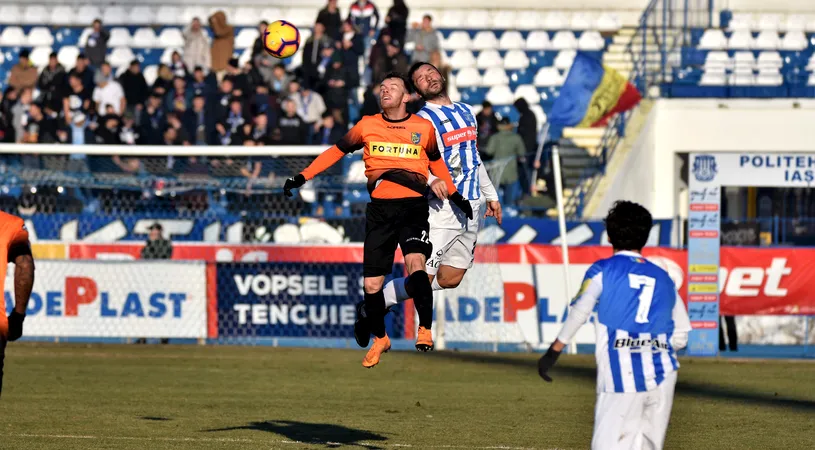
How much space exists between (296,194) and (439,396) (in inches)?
286

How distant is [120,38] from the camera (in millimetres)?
25906

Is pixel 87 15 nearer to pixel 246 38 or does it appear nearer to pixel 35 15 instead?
pixel 35 15

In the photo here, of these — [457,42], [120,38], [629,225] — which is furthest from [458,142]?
[120,38]

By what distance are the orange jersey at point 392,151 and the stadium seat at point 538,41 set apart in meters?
16.5

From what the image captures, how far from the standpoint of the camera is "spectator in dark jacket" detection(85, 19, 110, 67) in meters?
24.3

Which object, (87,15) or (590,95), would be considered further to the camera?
(87,15)

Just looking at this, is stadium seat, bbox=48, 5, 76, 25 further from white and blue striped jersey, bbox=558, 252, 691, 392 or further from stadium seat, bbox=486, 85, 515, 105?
white and blue striped jersey, bbox=558, 252, 691, 392

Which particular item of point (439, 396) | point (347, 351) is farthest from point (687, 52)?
point (439, 396)

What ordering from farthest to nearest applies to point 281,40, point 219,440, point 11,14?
point 11,14 < point 281,40 < point 219,440

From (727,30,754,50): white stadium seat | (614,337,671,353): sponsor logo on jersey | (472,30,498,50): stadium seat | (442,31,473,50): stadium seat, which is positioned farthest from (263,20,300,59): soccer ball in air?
(727,30,754,50): white stadium seat

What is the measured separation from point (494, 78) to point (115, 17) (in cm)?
750

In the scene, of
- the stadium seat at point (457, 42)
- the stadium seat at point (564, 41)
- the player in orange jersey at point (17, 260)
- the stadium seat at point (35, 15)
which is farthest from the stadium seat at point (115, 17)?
the player in orange jersey at point (17, 260)

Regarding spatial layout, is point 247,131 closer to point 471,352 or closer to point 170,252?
point 170,252

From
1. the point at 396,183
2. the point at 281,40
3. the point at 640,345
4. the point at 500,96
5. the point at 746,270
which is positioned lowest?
the point at 746,270
